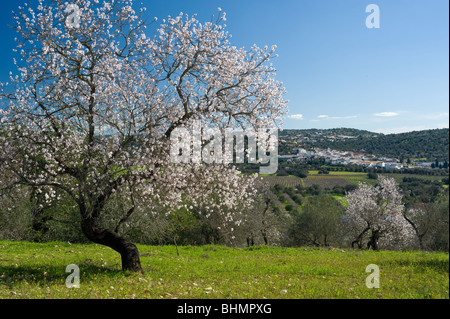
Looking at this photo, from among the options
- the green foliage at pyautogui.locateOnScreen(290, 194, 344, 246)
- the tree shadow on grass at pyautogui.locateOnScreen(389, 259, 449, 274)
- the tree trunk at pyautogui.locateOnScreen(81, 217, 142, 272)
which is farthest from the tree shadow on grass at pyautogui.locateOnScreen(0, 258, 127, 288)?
the green foliage at pyautogui.locateOnScreen(290, 194, 344, 246)

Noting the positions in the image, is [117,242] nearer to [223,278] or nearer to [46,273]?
[46,273]

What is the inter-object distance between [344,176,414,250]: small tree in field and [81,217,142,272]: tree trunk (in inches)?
997

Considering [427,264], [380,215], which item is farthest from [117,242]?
[380,215]

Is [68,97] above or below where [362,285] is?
above

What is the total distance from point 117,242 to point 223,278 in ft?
13.5

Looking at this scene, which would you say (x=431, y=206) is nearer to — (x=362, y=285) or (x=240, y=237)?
(x=240, y=237)

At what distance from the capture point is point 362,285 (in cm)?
1038

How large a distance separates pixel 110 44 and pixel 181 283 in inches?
353

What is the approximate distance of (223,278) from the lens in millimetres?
12195

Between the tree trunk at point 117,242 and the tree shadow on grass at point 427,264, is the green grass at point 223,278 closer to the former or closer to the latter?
the tree shadow on grass at point 427,264

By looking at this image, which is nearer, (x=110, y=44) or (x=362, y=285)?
(x=362, y=285)

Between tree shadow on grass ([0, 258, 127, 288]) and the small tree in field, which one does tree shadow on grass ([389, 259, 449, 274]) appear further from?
the small tree in field

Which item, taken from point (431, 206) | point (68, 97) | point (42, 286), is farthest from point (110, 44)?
point (431, 206)

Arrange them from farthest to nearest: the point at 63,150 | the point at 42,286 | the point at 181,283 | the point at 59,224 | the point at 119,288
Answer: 1. the point at 59,224
2. the point at 63,150
3. the point at 181,283
4. the point at 42,286
5. the point at 119,288
